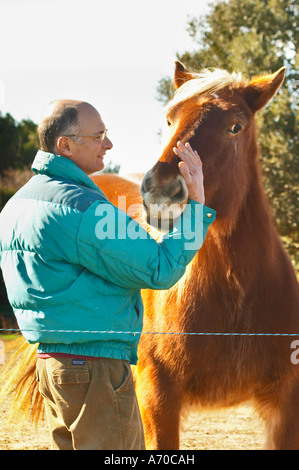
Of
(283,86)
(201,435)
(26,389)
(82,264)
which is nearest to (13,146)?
(283,86)

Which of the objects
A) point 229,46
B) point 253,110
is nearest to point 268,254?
point 253,110

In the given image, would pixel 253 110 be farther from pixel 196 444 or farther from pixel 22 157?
pixel 22 157

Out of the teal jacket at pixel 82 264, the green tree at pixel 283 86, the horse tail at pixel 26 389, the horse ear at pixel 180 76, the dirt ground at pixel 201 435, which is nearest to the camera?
the teal jacket at pixel 82 264

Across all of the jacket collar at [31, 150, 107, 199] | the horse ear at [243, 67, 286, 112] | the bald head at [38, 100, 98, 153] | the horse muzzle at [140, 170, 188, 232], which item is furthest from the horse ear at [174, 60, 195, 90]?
the jacket collar at [31, 150, 107, 199]

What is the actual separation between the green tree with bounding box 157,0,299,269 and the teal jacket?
11032mm

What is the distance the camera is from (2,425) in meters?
5.17

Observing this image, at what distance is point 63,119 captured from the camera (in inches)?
83.3

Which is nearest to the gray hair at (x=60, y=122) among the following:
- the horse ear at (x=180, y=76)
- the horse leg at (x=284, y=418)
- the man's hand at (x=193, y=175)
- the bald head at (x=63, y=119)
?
the bald head at (x=63, y=119)

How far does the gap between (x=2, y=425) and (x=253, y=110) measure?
376cm

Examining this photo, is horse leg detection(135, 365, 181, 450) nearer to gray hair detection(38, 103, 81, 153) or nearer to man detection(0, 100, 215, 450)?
man detection(0, 100, 215, 450)

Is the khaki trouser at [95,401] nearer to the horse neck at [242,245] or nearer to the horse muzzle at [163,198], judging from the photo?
the horse muzzle at [163,198]

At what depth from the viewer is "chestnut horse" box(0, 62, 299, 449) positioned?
3.08 meters

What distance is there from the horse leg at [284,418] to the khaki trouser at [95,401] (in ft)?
4.66

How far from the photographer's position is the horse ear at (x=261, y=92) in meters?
3.21
